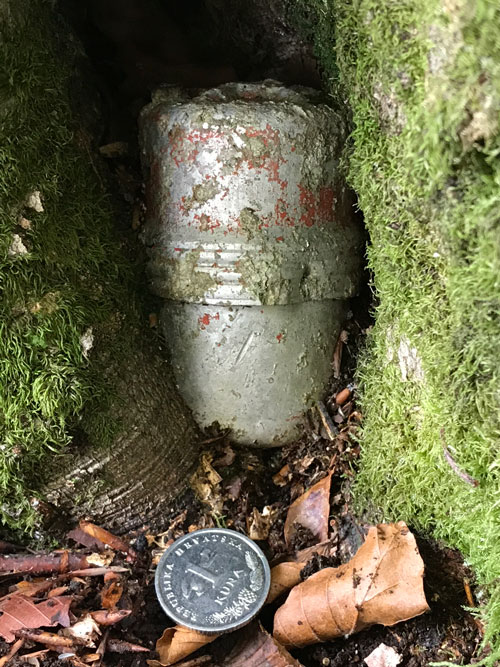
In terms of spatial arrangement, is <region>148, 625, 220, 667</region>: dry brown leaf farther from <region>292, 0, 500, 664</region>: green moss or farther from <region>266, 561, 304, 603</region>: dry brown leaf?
<region>292, 0, 500, 664</region>: green moss

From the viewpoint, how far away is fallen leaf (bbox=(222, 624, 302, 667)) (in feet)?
5.45

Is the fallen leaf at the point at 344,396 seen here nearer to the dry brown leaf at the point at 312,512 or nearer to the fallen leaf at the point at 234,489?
the dry brown leaf at the point at 312,512

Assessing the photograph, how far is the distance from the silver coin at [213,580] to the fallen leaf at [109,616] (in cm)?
10

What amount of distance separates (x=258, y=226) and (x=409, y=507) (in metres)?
0.90

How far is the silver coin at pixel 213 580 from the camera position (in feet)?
5.61

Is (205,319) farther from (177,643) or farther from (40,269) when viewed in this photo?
(177,643)

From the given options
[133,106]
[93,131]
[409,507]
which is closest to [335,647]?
[409,507]

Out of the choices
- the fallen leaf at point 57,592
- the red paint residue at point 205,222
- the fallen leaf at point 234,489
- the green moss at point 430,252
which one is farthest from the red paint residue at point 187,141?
the fallen leaf at point 57,592

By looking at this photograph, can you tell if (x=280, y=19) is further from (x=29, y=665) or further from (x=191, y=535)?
(x=29, y=665)

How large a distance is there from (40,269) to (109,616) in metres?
0.94

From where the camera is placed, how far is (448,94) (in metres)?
1.12

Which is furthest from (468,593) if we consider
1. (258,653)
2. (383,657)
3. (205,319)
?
(205,319)

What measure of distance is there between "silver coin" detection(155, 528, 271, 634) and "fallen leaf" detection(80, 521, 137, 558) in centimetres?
13

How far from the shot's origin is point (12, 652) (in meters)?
1.62
